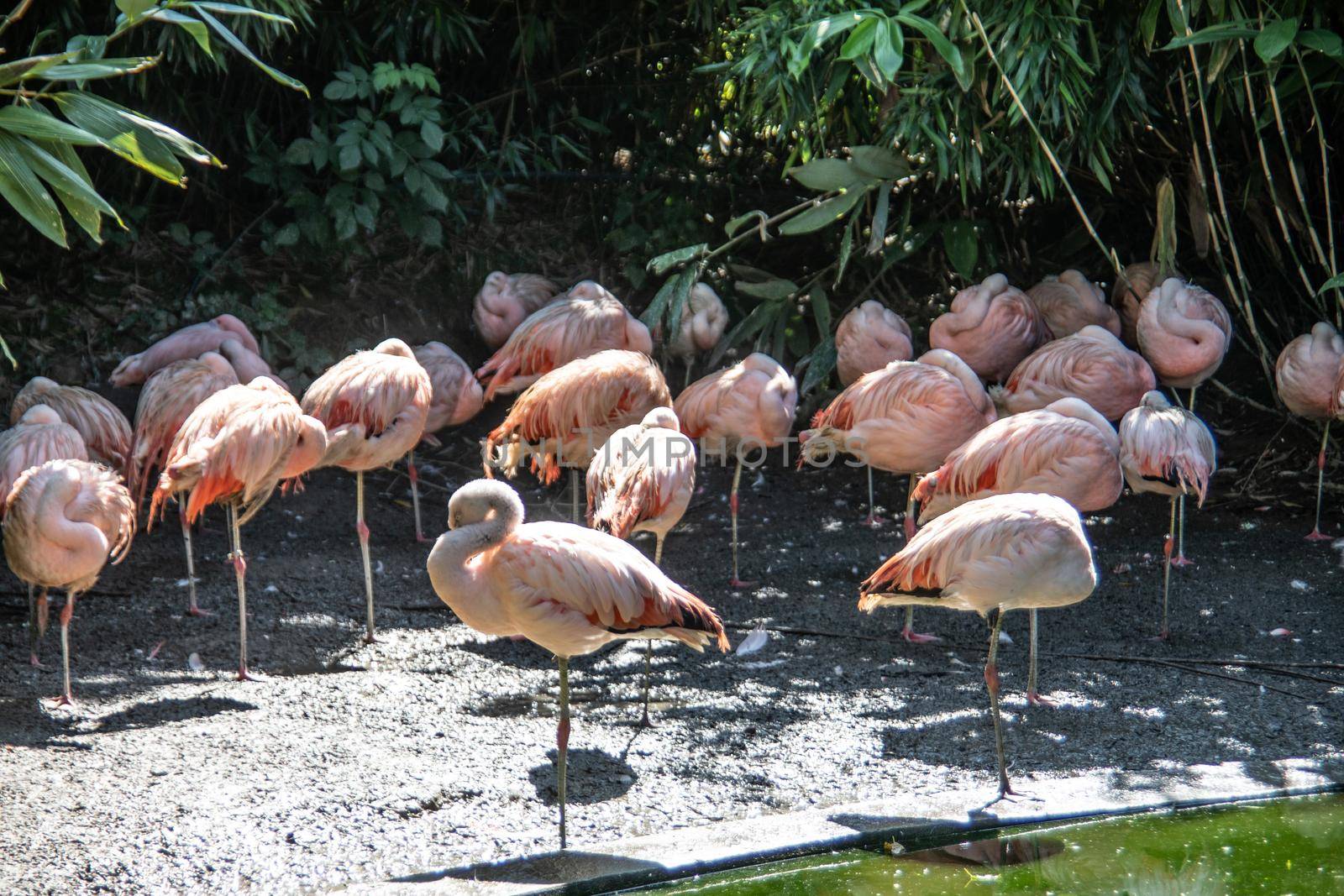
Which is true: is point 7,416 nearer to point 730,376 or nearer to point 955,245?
point 730,376

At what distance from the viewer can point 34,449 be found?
4344 mm

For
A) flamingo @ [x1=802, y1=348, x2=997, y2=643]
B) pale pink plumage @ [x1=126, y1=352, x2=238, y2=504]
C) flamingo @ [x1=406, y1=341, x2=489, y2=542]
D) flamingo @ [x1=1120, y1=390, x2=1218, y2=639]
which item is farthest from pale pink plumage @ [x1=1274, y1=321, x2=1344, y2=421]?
pale pink plumage @ [x1=126, y1=352, x2=238, y2=504]

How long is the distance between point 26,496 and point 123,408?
2314 mm

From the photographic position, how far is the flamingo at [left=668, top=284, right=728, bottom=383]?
638 cm

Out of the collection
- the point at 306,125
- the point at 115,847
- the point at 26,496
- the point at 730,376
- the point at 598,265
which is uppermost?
the point at 306,125

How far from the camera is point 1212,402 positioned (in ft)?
21.5

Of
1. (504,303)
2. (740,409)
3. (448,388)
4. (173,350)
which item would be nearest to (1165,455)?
(740,409)

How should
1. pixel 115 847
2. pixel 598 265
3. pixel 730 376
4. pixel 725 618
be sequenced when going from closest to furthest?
pixel 115 847 < pixel 725 618 < pixel 730 376 < pixel 598 265

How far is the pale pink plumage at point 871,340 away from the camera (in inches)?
227

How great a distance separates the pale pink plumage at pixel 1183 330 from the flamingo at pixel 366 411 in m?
3.12

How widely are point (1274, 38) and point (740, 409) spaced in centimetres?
225

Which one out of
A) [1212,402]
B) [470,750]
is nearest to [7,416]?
[470,750]

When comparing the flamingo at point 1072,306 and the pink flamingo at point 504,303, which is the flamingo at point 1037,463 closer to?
the flamingo at point 1072,306

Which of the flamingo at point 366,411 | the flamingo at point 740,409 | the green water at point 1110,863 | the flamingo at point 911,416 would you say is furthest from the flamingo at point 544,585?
the flamingo at point 740,409
